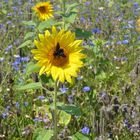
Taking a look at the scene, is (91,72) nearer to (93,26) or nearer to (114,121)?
(114,121)

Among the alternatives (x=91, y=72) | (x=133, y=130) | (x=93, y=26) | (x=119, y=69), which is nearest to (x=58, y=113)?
(x=133, y=130)

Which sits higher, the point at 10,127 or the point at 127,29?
the point at 127,29

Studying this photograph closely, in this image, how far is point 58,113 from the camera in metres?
2.17

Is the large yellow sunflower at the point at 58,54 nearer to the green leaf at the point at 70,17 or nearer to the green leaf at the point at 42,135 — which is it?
the green leaf at the point at 42,135

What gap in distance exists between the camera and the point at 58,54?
1.90m

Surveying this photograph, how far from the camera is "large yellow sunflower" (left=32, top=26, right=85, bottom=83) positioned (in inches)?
74.4

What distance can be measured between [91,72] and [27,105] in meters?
0.71

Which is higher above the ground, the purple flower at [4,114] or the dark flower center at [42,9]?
the dark flower center at [42,9]

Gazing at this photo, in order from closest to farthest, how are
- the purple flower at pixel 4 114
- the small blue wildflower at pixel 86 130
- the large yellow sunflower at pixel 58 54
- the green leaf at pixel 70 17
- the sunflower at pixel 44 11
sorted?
the large yellow sunflower at pixel 58 54, the green leaf at pixel 70 17, the small blue wildflower at pixel 86 130, the purple flower at pixel 4 114, the sunflower at pixel 44 11

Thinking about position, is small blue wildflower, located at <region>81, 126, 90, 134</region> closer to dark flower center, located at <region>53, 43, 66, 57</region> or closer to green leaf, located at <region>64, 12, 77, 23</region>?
green leaf, located at <region>64, 12, 77, 23</region>

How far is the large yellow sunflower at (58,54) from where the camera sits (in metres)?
1.89

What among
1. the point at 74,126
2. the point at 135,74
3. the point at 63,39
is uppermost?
the point at 63,39

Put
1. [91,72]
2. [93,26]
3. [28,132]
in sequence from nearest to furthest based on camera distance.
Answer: [28,132], [91,72], [93,26]

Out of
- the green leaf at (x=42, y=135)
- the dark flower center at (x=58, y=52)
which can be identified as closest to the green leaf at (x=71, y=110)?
the green leaf at (x=42, y=135)
